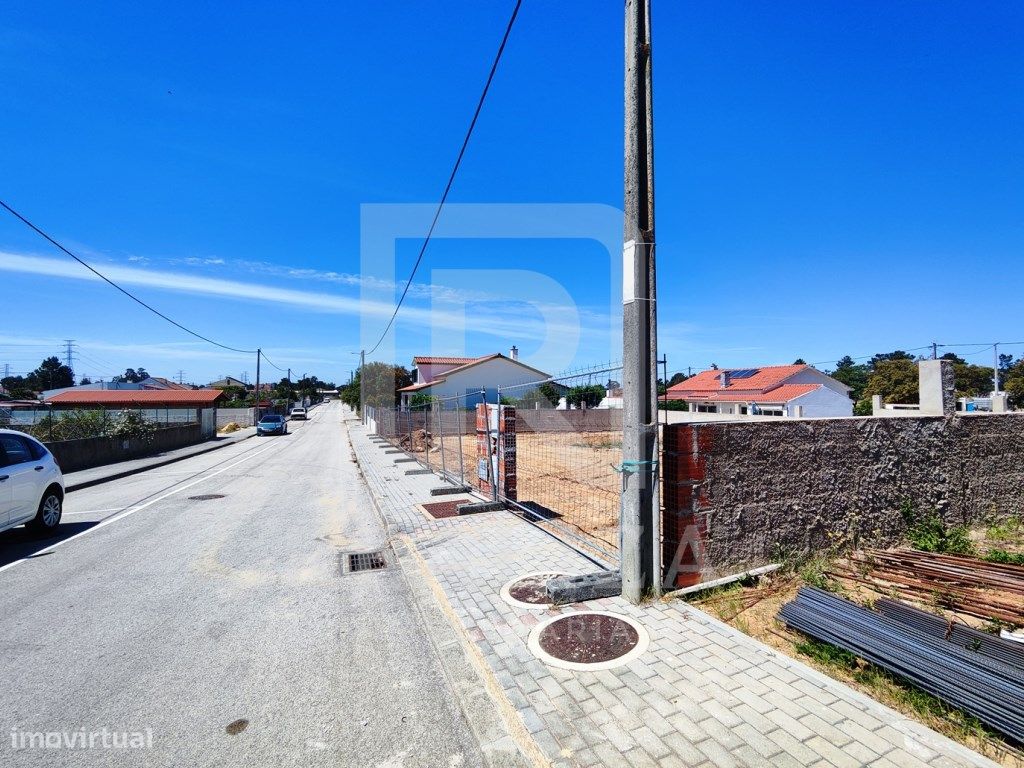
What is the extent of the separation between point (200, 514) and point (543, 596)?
7634 mm

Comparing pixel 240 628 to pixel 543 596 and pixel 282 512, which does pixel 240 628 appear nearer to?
pixel 543 596

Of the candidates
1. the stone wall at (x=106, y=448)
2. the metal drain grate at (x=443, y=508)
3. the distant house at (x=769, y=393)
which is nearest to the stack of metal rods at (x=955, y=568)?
the metal drain grate at (x=443, y=508)

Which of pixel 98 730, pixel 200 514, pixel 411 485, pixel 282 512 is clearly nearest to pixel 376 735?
pixel 98 730

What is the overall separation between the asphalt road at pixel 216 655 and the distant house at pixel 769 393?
31310 mm

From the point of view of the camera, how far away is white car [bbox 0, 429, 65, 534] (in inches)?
271

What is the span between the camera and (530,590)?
4.94m

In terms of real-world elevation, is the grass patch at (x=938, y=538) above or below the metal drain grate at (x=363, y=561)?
above

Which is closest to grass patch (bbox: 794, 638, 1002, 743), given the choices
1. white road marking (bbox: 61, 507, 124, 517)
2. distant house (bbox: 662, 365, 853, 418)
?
white road marking (bbox: 61, 507, 124, 517)

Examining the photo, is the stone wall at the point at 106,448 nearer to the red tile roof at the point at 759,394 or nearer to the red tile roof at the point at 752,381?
the red tile roof at the point at 759,394

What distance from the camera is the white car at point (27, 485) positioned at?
6.87 m

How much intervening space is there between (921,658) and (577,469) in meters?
12.3

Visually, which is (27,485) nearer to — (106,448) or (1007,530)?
(106,448)

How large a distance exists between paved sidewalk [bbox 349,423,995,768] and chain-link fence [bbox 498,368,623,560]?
1576 mm

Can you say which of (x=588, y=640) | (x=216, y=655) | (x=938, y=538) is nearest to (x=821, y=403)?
(x=938, y=538)
